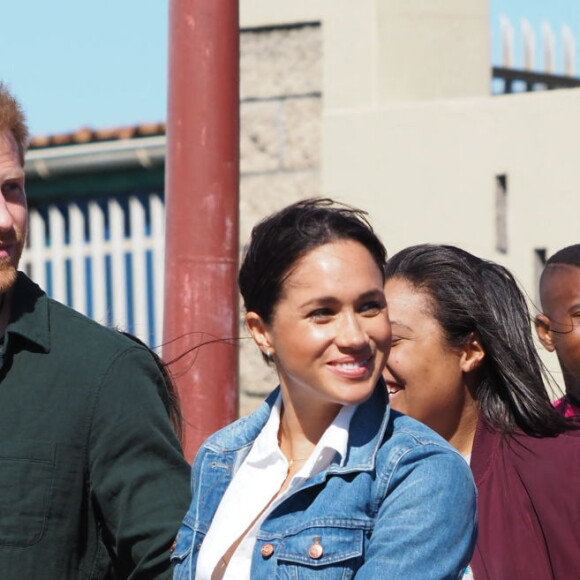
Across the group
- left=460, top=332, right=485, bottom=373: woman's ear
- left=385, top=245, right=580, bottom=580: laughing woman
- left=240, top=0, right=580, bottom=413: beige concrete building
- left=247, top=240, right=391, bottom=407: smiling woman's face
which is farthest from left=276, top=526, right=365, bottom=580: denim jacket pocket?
left=240, top=0, right=580, bottom=413: beige concrete building

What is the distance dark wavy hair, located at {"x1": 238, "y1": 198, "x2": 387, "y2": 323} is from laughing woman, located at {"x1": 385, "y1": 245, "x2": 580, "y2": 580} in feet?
2.09

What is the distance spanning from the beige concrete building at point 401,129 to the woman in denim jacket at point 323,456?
5434mm

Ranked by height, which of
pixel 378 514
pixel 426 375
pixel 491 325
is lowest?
pixel 378 514

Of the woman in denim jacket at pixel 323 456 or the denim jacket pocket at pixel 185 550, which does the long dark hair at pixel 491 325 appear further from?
the denim jacket pocket at pixel 185 550

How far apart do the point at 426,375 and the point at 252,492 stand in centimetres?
84

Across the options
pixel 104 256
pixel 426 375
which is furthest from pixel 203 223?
pixel 104 256

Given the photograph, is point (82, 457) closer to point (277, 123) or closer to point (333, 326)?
point (333, 326)

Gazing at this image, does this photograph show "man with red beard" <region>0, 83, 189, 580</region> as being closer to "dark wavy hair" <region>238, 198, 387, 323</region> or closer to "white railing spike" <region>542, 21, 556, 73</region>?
"dark wavy hair" <region>238, 198, 387, 323</region>

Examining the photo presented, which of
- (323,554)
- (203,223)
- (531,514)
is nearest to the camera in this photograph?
(323,554)

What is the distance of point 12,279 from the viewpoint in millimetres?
2959

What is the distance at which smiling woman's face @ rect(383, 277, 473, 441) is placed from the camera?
134 inches

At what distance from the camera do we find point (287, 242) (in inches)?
109

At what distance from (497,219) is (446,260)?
4.81m

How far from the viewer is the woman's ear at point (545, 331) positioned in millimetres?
4348
